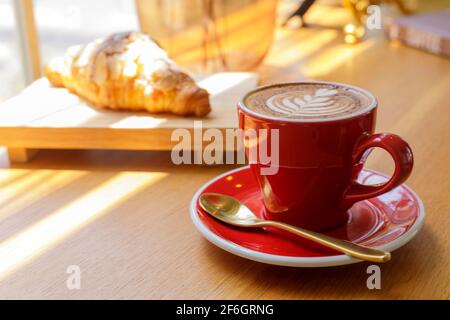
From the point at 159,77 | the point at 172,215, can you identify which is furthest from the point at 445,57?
the point at 172,215

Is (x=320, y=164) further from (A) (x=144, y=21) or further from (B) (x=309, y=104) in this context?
(A) (x=144, y=21)

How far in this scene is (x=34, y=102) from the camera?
778mm

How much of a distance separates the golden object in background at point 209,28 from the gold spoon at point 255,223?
17.2 inches

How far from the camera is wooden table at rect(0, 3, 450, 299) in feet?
1.52

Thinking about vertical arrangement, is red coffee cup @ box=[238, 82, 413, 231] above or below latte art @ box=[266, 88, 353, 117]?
below

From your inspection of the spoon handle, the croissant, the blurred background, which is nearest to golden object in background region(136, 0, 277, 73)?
the blurred background

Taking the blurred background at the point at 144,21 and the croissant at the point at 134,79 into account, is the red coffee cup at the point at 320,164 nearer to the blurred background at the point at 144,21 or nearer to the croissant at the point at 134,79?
the croissant at the point at 134,79

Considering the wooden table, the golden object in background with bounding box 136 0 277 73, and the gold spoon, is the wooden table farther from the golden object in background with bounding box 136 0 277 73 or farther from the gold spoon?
the golden object in background with bounding box 136 0 277 73

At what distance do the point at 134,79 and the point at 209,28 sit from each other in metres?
0.23

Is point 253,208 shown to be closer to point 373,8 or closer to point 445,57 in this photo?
point 445,57

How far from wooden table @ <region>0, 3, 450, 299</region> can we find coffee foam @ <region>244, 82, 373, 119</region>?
12cm

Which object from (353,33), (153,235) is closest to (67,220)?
(153,235)

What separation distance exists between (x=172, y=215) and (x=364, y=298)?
21 cm
